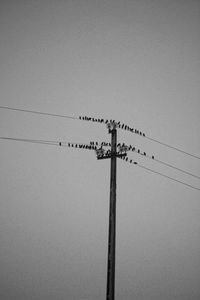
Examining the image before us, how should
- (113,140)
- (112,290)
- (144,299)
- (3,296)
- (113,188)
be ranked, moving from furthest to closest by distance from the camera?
(144,299)
(3,296)
(113,140)
(113,188)
(112,290)

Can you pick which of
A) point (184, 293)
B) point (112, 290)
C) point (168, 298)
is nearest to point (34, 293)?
point (168, 298)

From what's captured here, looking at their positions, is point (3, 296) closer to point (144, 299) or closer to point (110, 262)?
point (144, 299)

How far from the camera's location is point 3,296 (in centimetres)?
2647

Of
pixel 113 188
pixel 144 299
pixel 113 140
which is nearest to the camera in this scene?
pixel 113 188

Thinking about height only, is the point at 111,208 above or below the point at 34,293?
above

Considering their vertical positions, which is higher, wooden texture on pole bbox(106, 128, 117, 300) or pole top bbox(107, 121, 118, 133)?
pole top bbox(107, 121, 118, 133)

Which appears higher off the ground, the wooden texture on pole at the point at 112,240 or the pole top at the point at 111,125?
the pole top at the point at 111,125

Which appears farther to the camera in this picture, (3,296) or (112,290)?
(3,296)

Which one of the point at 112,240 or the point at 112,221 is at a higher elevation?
the point at 112,221

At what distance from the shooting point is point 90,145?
13.7 metres

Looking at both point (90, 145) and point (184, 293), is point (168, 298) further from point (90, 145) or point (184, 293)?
point (90, 145)

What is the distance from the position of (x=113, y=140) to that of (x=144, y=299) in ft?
75.5

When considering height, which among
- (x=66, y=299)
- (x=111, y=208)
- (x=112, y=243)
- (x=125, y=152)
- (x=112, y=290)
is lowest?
(x=66, y=299)

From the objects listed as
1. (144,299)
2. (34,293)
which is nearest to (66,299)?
(34,293)
